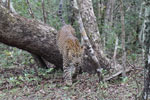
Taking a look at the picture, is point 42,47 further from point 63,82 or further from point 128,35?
point 128,35

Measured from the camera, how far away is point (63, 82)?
22.6ft

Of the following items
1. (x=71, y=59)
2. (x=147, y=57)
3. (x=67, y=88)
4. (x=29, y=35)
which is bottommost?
(x=67, y=88)

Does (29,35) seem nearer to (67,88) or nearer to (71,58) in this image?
(71,58)

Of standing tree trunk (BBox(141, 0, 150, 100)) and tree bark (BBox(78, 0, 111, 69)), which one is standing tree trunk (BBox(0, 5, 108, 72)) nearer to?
tree bark (BBox(78, 0, 111, 69))

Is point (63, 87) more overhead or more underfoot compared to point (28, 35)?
more underfoot

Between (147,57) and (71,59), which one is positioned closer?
(147,57)

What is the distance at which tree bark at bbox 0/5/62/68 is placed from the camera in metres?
6.57

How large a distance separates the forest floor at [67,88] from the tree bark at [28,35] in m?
0.87

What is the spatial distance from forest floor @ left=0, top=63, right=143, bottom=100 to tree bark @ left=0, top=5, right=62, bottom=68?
2.86 feet

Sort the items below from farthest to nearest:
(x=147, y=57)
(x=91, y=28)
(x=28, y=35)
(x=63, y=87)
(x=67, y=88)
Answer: (x=91, y=28) < (x=28, y=35) < (x=63, y=87) < (x=67, y=88) < (x=147, y=57)

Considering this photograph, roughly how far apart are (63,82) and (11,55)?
405 centimetres

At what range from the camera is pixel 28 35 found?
22.9ft

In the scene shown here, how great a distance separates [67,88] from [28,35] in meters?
2.20

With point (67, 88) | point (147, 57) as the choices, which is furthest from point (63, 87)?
point (147, 57)
